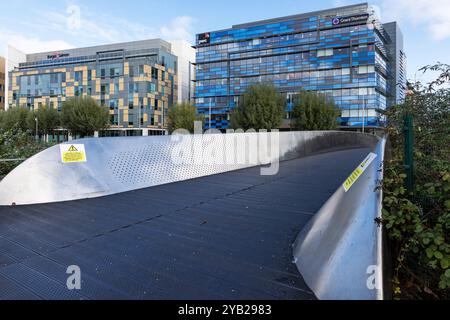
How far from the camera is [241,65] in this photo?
75.2 metres

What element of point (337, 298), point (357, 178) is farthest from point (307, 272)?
point (357, 178)

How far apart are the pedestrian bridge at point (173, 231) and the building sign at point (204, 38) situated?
7924cm

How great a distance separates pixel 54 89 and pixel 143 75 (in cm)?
2666

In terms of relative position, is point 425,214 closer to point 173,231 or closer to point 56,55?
point 173,231

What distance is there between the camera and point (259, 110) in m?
42.1

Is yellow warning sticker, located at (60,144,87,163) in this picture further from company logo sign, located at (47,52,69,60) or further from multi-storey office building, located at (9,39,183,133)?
company logo sign, located at (47,52,69,60)

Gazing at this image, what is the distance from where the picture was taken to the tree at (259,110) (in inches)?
1662

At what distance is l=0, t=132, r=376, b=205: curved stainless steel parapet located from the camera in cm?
607

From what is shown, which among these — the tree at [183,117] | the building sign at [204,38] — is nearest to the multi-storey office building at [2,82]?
the building sign at [204,38]

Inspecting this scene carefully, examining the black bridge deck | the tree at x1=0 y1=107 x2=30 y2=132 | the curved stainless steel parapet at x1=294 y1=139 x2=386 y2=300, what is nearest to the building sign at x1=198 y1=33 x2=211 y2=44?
the tree at x1=0 y1=107 x2=30 y2=132

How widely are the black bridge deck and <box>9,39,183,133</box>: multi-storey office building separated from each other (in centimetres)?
6733

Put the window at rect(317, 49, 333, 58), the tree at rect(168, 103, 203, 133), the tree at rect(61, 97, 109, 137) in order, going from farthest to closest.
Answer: the window at rect(317, 49, 333, 58) → the tree at rect(168, 103, 203, 133) → the tree at rect(61, 97, 109, 137)
